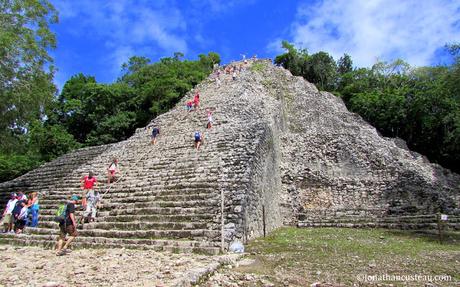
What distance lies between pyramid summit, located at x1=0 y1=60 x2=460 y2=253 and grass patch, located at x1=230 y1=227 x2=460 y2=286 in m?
1.17

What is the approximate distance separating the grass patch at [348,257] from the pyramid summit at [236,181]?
1.17 meters

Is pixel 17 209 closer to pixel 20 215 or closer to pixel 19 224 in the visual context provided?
pixel 20 215

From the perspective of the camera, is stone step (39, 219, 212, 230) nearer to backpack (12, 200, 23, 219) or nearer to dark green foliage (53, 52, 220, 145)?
backpack (12, 200, 23, 219)

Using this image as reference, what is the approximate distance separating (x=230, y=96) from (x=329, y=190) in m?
7.67

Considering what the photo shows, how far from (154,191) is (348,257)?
595cm

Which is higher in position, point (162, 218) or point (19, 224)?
point (162, 218)

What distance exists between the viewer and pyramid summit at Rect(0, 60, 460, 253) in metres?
9.45

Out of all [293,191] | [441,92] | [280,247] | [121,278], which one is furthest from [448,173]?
[121,278]

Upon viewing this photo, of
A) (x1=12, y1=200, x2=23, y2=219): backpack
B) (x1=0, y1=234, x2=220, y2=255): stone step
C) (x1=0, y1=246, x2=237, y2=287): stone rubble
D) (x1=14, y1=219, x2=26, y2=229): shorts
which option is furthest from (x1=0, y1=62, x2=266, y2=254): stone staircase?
(x1=0, y1=246, x2=237, y2=287): stone rubble

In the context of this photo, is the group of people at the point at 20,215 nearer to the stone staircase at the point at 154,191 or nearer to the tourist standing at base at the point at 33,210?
the tourist standing at base at the point at 33,210

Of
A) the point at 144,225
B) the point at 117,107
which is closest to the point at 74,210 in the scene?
the point at 144,225

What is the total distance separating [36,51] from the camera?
11.8 meters

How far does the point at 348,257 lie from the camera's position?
25.3 ft

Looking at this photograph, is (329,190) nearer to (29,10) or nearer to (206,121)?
(206,121)
